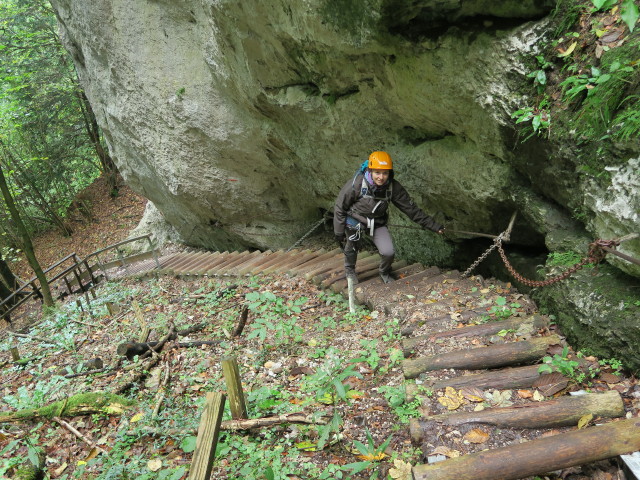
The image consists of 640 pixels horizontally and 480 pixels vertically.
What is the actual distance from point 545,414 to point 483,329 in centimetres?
132

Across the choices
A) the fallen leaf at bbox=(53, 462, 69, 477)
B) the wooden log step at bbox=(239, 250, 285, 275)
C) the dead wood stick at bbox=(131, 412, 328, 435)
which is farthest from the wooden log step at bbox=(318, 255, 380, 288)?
the fallen leaf at bbox=(53, 462, 69, 477)

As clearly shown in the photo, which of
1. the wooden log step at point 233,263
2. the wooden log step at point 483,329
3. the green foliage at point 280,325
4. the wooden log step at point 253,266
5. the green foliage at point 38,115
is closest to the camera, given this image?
the wooden log step at point 483,329

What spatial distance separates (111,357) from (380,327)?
4393 mm

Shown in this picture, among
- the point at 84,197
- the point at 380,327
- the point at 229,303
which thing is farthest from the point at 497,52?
the point at 84,197

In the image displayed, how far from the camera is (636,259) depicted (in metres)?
2.97

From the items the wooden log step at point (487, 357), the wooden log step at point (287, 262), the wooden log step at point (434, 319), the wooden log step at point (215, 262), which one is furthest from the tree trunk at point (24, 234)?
the wooden log step at point (487, 357)

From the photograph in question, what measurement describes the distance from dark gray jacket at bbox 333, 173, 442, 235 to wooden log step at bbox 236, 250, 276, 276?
3.10 m

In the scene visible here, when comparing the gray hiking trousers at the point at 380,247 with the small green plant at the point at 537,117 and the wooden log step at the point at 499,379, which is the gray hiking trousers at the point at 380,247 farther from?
the wooden log step at the point at 499,379

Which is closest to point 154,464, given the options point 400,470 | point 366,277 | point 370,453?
point 370,453

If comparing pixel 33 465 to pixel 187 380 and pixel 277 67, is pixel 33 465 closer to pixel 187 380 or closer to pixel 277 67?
pixel 187 380

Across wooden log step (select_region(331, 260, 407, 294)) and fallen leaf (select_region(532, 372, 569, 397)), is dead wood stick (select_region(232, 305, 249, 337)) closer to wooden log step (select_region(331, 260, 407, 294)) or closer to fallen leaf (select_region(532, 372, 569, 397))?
wooden log step (select_region(331, 260, 407, 294))

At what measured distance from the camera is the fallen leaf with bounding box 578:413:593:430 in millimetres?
2629

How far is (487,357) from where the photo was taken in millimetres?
3471

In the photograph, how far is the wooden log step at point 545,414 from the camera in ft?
8.79
